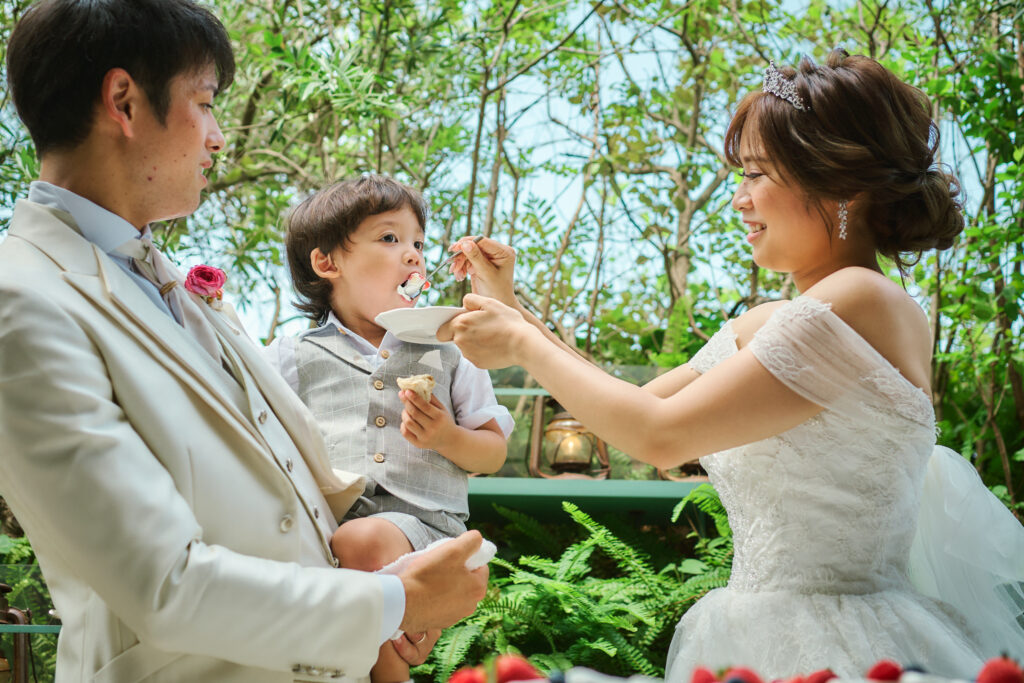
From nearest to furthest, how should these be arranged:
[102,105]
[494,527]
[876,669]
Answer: [876,669], [102,105], [494,527]

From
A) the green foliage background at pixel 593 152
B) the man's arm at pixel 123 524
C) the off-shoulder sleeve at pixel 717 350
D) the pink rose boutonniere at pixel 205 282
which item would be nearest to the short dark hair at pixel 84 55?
the pink rose boutonniere at pixel 205 282

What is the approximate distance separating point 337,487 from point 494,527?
9.46ft

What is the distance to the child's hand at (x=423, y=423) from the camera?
223 centimetres

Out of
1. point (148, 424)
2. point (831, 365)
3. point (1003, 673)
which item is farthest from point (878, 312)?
point (148, 424)

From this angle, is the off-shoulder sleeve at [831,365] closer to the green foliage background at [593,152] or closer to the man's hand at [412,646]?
the man's hand at [412,646]

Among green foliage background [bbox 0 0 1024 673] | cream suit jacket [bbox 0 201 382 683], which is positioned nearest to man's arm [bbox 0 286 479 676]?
cream suit jacket [bbox 0 201 382 683]

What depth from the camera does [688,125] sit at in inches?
216

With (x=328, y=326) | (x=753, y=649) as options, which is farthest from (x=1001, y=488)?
(x=328, y=326)

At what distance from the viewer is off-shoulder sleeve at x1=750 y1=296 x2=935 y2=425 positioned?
67.0 inches

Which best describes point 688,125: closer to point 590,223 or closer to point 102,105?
point 590,223

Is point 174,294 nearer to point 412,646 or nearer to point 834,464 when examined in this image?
point 412,646

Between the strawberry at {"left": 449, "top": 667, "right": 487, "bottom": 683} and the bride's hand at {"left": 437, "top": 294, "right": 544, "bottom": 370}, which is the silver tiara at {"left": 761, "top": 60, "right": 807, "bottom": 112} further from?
the strawberry at {"left": 449, "top": 667, "right": 487, "bottom": 683}

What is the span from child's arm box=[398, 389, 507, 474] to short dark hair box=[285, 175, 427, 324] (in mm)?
545

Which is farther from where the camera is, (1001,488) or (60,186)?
(1001,488)
